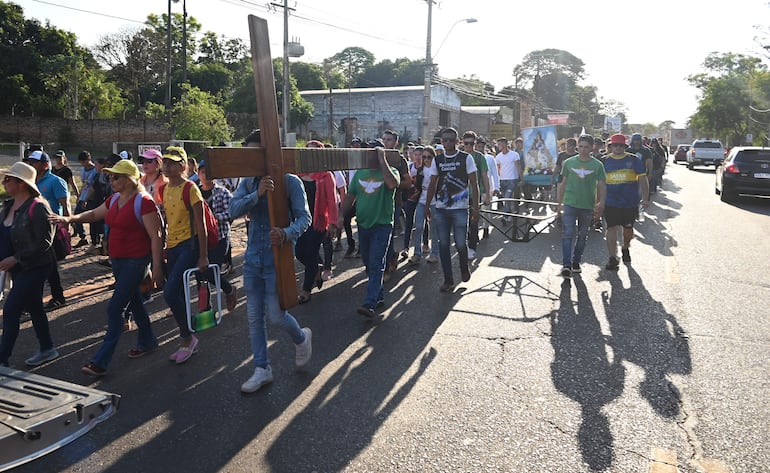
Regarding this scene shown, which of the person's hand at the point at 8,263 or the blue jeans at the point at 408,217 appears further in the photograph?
the blue jeans at the point at 408,217

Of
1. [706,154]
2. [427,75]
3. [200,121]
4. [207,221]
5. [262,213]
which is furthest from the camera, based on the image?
[706,154]

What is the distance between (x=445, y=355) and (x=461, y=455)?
1528mm

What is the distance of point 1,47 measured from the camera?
4359 centimetres

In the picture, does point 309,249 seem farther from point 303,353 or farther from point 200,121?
point 200,121

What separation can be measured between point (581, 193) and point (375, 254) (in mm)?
2992

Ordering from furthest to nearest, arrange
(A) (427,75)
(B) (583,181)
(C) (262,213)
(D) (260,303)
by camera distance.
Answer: (A) (427,75) < (B) (583,181) < (D) (260,303) < (C) (262,213)

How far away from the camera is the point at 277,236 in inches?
138

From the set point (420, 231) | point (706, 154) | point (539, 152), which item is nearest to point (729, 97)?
point (706, 154)

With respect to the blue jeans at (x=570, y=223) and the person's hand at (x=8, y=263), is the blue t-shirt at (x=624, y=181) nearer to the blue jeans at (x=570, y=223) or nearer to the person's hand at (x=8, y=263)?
the blue jeans at (x=570, y=223)

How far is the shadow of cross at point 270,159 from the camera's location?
3.18 m

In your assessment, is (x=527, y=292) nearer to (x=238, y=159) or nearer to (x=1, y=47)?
(x=238, y=159)

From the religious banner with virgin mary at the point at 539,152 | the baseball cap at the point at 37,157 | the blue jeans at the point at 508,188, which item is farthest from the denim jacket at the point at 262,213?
the religious banner with virgin mary at the point at 539,152

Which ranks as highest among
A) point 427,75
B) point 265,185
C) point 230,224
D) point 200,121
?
point 427,75

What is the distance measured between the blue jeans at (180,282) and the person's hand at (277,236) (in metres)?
1.47
